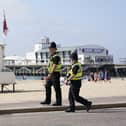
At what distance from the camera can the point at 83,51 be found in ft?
576

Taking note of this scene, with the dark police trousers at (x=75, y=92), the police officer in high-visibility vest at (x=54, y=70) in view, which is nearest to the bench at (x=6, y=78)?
the police officer in high-visibility vest at (x=54, y=70)

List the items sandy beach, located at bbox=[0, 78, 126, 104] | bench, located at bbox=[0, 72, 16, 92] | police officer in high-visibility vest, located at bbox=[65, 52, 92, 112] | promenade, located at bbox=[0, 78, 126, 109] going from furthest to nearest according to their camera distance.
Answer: bench, located at bbox=[0, 72, 16, 92], sandy beach, located at bbox=[0, 78, 126, 104], promenade, located at bbox=[0, 78, 126, 109], police officer in high-visibility vest, located at bbox=[65, 52, 92, 112]

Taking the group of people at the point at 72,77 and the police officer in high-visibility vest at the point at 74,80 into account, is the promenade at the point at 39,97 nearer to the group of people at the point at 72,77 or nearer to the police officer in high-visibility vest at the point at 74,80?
the group of people at the point at 72,77

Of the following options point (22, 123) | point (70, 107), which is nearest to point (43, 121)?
point (22, 123)

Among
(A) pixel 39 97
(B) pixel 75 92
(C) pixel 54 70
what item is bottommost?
(A) pixel 39 97

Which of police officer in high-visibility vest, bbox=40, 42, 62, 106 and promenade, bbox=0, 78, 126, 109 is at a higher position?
police officer in high-visibility vest, bbox=40, 42, 62, 106

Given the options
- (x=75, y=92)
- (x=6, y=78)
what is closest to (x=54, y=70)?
(x=75, y=92)

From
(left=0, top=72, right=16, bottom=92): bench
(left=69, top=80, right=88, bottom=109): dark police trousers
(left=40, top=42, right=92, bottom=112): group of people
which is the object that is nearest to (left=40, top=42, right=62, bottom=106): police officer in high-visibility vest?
(left=40, top=42, right=92, bottom=112): group of people

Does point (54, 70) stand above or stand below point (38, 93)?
above

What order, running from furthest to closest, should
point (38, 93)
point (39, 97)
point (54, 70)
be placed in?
1. point (38, 93)
2. point (39, 97)
3. point (54, 70)

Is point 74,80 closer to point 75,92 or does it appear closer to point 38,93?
point 75,92

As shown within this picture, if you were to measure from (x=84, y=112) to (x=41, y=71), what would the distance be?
160 meters

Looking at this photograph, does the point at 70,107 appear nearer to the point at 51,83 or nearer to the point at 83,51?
the point at 51,83

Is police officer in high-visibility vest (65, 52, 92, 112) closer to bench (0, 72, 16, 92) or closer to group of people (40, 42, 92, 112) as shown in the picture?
group of people (40, 42, 92, 112)
